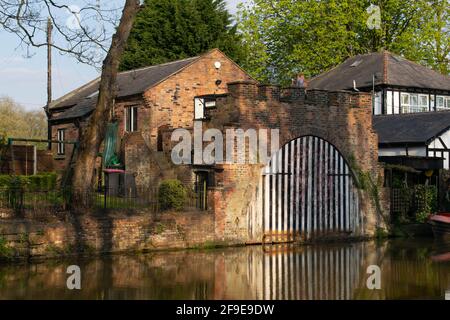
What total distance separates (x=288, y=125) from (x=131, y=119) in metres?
10.6

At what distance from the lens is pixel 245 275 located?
53.9 feet

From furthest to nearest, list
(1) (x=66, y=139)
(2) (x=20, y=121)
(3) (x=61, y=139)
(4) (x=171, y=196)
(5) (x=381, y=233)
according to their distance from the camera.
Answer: (2) (x=20, y=121)
(3) (x=61, y=139)
(1) (x=66, y=139)
(5) (x=381, y=233)
(4) (x=171, y=196)

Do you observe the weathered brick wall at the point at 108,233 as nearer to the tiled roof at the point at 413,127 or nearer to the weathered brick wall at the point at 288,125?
the weathered brick wall at the point at 288,125

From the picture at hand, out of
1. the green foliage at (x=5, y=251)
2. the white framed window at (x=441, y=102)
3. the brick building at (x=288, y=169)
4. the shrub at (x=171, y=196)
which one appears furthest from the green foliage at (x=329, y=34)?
the green foliage at (x=5, y=251)

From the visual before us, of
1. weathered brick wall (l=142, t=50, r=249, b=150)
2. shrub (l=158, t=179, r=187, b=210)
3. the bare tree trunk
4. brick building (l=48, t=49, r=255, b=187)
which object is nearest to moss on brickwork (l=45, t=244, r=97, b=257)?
the bare tree trunk

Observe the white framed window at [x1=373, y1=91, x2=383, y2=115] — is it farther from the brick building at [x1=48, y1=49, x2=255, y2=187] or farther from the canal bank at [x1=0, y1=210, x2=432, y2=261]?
the canal bank at [x1=0, y1=210, x2=432, y2=261]

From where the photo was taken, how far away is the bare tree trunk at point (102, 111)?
1984cm

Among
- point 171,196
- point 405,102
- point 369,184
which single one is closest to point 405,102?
point 405,102

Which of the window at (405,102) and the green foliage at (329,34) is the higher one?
the green foliage at (329,34)

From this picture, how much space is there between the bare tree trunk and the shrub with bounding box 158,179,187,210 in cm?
266

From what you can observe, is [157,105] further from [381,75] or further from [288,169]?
[381,75]

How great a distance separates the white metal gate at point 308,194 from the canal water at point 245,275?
144cm

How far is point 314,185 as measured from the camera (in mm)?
24281
